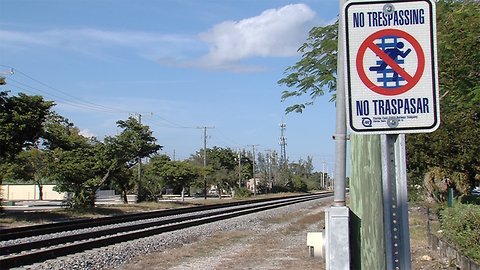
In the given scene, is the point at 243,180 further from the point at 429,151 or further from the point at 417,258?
the point at 417,258

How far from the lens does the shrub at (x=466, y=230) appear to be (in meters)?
10.2

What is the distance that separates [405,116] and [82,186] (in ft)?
135

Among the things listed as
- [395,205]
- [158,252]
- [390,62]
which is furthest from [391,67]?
[158,252]

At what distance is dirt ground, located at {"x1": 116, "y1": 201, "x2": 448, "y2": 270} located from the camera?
14117 mm

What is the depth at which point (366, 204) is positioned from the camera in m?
3.91

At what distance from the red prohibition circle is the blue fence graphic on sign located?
0.01 meters

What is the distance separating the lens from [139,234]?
71.8 feet

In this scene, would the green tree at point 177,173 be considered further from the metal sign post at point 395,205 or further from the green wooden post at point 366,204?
the metal sign post at point 395,205

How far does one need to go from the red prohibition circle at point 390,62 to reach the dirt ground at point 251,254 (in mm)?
9614

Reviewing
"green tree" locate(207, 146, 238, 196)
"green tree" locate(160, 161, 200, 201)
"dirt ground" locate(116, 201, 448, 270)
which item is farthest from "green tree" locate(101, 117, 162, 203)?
"green tree" locate(207, 146, 238, 196)

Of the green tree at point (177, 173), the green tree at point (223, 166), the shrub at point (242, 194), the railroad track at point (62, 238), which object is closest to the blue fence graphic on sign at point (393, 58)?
the railroad track at point (62, 238)

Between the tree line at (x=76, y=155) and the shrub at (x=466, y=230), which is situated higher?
the tree line at (x=76, y=155)

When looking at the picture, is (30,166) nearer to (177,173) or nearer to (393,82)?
(177,173)

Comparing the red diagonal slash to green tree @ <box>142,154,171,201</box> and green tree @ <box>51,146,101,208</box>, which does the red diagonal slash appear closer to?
green tree @ <box>51,146,101,208</box>
